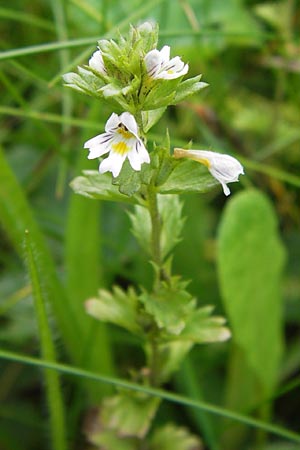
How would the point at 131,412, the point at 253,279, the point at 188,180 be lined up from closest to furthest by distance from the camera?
the point at 188,180, the point at 131,412, the point at 253,279

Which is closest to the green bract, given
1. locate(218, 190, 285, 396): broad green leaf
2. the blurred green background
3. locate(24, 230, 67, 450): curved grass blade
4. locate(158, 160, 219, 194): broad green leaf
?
locate(158, 160, 219, 194): broad green leaf

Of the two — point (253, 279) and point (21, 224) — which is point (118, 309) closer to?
point (21, 224)

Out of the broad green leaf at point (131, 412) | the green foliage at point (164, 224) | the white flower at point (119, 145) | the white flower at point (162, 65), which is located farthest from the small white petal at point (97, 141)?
the broad green leaf at point (131, 412)

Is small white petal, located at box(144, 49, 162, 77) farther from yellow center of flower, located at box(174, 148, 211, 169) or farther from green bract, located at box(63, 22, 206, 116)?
yellow center of flower, located at box(174, 148, 211, 169)

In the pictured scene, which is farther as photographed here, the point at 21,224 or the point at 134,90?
the point at 21,224

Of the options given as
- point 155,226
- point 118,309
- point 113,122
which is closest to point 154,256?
point 155,226
